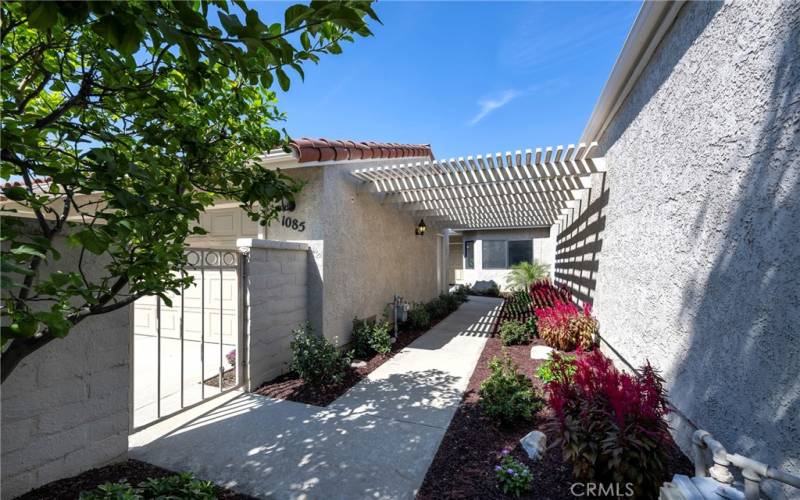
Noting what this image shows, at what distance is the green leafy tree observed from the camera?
138 centimetres

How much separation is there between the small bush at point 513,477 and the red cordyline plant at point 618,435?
1.43ft

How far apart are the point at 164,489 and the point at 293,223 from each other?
4.56 m

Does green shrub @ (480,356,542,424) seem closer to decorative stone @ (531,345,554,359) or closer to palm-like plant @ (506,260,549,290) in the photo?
decorative stone @ (531,345,554,359)

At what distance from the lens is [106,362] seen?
10.6 ft

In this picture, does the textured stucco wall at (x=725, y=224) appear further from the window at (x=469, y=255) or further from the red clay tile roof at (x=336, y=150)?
the window at (x=469, y=255)

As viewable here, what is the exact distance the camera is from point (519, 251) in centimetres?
1983

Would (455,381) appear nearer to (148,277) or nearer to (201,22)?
(148,277)

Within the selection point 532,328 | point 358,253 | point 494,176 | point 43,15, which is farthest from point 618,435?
point 532,328

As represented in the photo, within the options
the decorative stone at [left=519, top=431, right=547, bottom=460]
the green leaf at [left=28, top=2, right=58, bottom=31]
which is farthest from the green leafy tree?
the decorative stone at [left=519, top=431, right=547, bottom=460]

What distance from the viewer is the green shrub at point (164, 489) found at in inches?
96.8

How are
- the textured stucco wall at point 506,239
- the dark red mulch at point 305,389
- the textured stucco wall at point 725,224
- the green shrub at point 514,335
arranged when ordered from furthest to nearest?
the textured stucco wall at point 506,239 < the green shrub at point 514,335 < the dark red mulch at point 305,389 < the textured stucco wall at point 725,224

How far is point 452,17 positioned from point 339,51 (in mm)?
4070

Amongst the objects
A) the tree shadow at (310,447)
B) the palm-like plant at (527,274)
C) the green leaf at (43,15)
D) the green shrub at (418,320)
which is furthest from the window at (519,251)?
the green leaf at (43,15)

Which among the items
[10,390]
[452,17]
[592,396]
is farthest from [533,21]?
[10,390]
